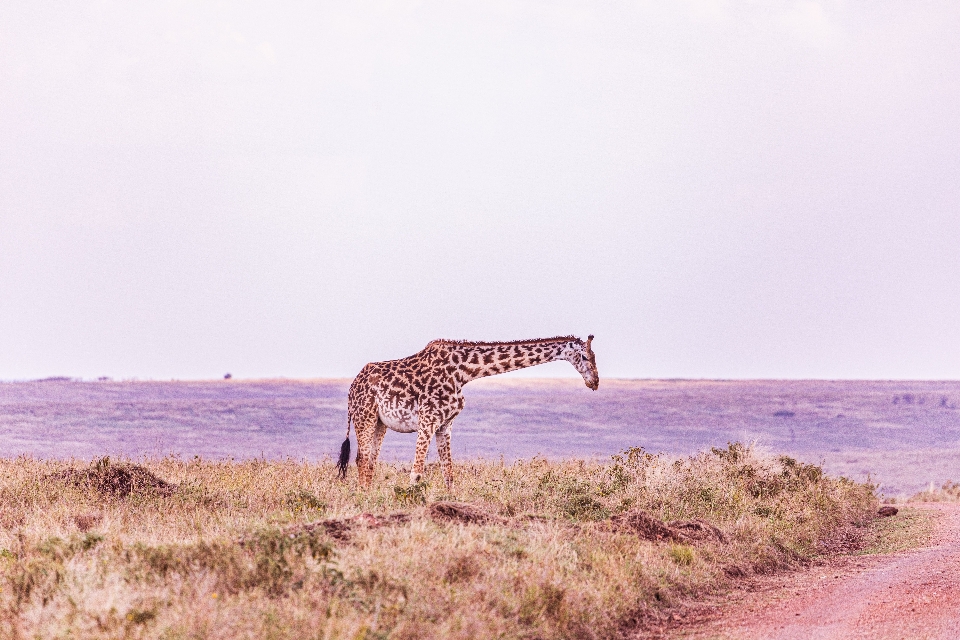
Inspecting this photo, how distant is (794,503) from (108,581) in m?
13.6

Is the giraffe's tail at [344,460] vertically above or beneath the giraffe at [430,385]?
beneath

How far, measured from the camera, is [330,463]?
26.1m

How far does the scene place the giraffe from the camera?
19719mm

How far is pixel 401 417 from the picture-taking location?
65.6 ft

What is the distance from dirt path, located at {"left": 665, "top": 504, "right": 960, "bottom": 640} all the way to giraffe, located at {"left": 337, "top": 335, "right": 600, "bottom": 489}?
20.7 ft

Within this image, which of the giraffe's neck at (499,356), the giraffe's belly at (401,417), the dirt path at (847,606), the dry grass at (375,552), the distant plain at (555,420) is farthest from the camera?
the distant plain at (555,420)

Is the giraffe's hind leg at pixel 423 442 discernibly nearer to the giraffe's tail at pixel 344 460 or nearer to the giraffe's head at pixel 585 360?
the giraffe's tail at pixel 344 460

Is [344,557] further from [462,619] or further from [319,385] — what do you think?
[319,385]

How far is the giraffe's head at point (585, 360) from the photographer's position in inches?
811

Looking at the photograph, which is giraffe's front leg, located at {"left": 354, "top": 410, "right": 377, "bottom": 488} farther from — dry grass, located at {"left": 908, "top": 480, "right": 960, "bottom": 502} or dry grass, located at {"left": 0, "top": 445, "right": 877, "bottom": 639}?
dry grass, located at {"left": 908, "top": 480, "right": 960, "bottom": 502}

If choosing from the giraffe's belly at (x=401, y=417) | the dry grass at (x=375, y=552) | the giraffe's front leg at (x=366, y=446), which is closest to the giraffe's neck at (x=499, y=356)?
the giraffe's belly at (x=401, y=417)

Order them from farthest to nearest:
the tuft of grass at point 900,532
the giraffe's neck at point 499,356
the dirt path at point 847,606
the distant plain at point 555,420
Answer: the distant plain at point 555,420
the giraffe's neck at point 499,356
the tuft of grass at point 900,532
the dirt path at point 847,606

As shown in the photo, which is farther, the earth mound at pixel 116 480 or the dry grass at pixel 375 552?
the earth mound at pixel 116 480

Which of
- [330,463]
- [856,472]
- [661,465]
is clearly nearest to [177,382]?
[856,472]
